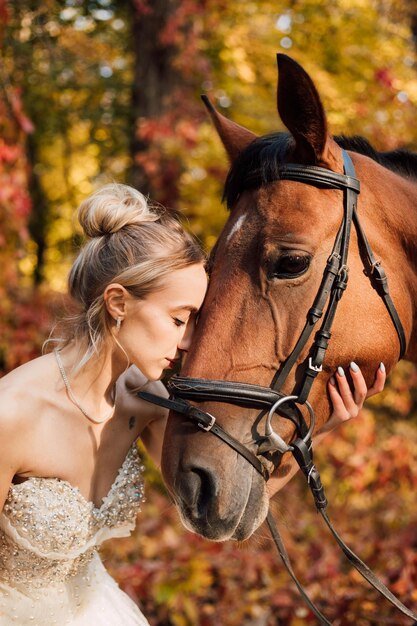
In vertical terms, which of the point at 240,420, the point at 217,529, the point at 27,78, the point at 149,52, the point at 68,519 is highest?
the point at 240,420

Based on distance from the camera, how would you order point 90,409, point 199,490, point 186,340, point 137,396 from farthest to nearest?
point 137,396
point 90,409
point 186,340
point 199,490

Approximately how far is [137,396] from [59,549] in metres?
0.66

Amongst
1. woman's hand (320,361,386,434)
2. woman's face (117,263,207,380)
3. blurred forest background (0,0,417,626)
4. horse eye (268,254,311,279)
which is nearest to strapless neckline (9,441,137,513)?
woman's face (117,263,207,380)

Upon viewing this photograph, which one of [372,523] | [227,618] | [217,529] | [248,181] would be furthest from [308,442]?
[372,523]

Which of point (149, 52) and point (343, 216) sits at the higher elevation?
point (343, 216)

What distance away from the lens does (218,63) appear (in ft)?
28.1

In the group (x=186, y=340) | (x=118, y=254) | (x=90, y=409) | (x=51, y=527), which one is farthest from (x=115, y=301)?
(x=51, y=527)

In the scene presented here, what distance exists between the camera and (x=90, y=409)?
248 centimetres

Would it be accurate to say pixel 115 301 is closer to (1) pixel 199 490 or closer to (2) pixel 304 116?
(1) pixel 199 490

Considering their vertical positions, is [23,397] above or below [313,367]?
below

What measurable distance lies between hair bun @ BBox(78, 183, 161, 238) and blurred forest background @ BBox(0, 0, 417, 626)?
939 mm

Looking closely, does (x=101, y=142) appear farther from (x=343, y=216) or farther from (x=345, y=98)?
(x=343, y=216)

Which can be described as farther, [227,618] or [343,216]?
[227,618]

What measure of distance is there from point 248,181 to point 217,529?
47.9 inches
